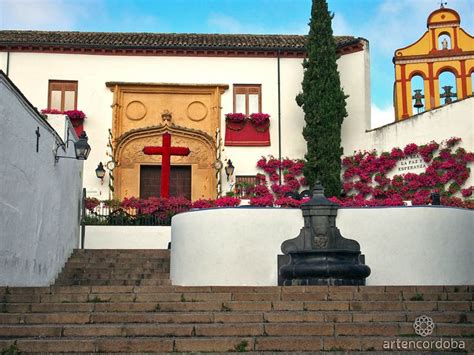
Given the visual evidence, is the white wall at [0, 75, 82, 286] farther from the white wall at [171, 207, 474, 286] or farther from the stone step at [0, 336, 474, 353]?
the stone step at [0, 336, 474, 353]

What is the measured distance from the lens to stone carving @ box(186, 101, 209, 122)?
2648 centimetres

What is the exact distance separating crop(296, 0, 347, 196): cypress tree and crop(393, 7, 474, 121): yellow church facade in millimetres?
4563

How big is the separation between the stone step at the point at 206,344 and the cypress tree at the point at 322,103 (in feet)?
53.2

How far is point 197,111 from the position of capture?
26.5 meters

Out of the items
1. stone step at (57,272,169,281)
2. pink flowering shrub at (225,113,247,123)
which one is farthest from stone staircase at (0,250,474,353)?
pink flowering shrub at (225,113,247,123)

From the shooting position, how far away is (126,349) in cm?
753

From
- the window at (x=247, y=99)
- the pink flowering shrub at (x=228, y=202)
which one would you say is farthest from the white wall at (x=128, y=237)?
the window at (x=247, y=99)

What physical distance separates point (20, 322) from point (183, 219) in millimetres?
6379

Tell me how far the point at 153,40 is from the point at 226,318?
2055cm

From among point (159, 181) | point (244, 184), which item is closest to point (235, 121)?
point (244, 184)

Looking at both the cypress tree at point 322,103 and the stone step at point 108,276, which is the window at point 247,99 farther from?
the stone step at point 108,276

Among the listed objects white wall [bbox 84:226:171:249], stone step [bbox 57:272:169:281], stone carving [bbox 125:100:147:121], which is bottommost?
stone step [bbox 57:272:169:281]

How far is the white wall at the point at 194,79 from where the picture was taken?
84.9ft

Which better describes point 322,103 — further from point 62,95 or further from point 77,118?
point 62,95
